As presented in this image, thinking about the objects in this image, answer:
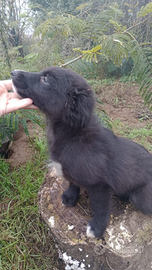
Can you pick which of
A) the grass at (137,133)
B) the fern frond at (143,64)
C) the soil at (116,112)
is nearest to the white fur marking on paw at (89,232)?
the fern frond at (143,64)

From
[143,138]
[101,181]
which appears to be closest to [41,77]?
[101,181]

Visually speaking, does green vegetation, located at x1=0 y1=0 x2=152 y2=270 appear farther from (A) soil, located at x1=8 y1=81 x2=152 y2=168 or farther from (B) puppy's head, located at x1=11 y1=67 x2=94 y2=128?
(B) puppy's head, located at x1=11 y1=67 x2=94 y2=128

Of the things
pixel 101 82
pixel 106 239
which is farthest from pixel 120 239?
pixel 101 82

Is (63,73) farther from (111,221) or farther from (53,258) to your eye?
(53,258)

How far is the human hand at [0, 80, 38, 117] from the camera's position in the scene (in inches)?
78.3

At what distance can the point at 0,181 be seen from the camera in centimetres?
317

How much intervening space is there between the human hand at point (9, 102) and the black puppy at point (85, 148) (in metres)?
0.09

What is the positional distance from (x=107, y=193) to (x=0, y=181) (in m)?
2.00

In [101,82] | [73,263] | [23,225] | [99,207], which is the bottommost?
[23,225]

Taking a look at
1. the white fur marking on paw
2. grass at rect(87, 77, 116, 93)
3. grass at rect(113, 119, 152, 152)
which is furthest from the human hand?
grass at rect(87, 77, 116, 93)

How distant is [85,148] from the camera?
6.20 ft

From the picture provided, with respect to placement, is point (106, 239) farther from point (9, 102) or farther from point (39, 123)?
point (9, 102)

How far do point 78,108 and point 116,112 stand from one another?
4.33 meters

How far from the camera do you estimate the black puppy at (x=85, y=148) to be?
184cm
